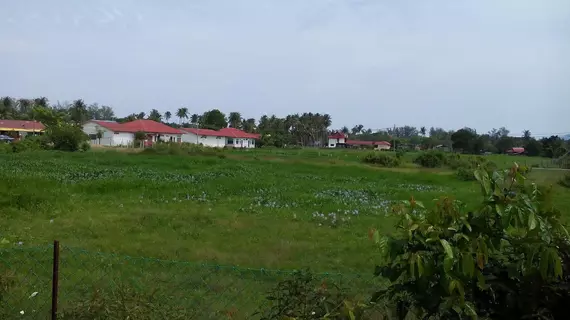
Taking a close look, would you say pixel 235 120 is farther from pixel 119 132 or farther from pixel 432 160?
pixel 432 160

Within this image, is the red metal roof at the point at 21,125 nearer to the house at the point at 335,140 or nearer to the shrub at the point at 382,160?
the shrub at the point at 382,160

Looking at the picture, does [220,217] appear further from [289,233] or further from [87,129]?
[87,129]

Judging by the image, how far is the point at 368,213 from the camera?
42.6 feet

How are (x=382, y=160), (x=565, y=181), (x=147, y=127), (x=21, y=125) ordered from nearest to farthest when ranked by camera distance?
(x=565, y=181)
(x=382, y=160)
(x=21, y=125)
(x=147, y=127)

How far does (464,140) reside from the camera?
7469 centimetres

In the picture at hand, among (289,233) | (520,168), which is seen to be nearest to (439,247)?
(520,168)

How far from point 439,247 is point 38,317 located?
12.0ft

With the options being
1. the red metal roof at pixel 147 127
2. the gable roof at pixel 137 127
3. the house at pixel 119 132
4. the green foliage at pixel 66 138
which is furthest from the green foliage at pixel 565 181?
the red metal roof at pixel 147 127

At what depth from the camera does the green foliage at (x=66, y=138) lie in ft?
145

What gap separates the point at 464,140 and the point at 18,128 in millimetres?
65682

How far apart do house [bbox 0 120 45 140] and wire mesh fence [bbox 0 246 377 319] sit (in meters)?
69.1

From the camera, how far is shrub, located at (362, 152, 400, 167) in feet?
145

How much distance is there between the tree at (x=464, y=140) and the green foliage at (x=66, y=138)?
180ft

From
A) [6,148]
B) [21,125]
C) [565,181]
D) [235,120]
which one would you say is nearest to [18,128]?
[21,125]
